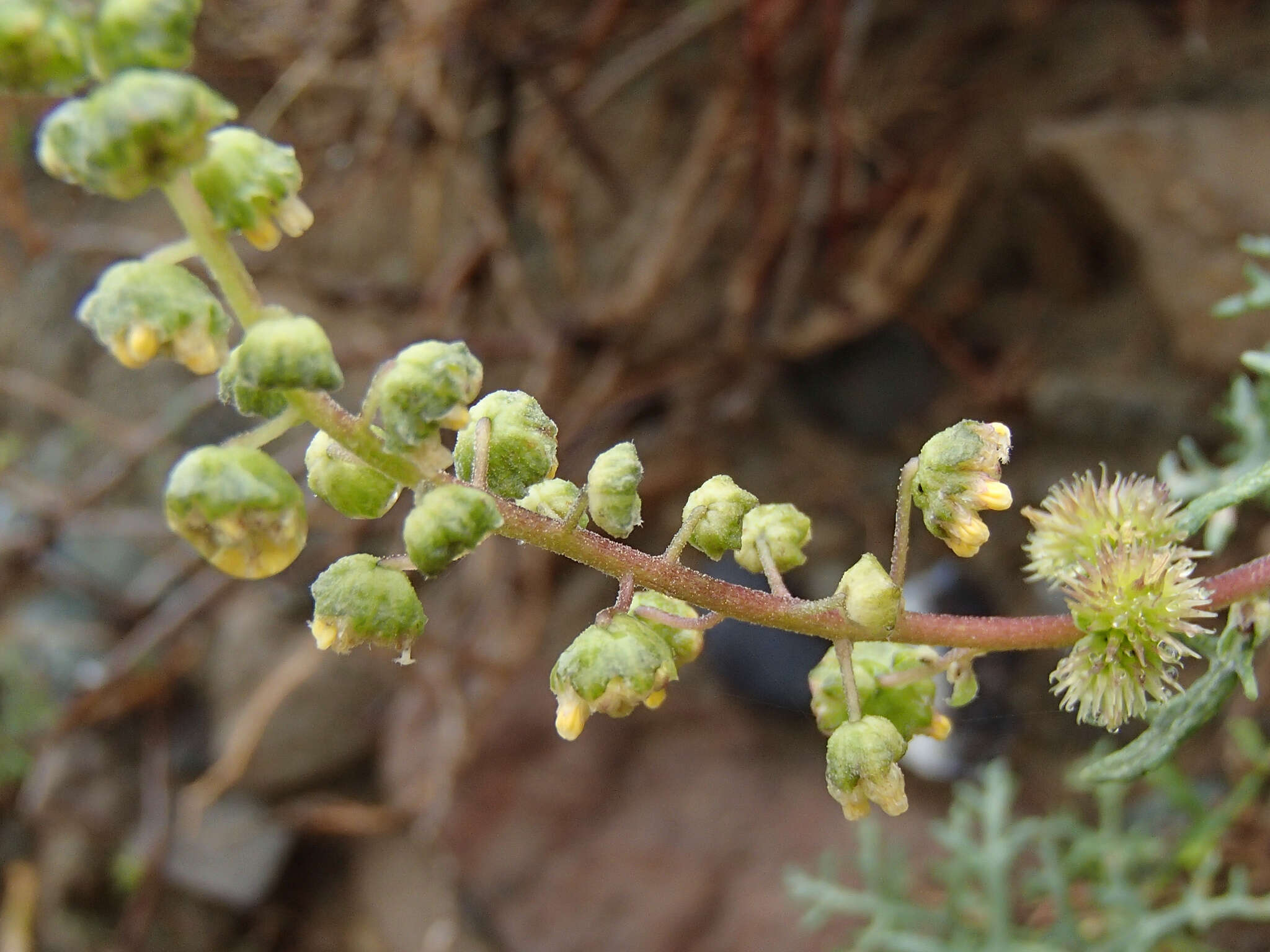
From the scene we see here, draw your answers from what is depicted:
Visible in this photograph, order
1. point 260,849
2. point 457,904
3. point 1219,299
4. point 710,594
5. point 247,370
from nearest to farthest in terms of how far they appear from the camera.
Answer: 1. point 247,370
2. point 710,594
3. point 1219,299
4. point 457,904
5. point 260,849

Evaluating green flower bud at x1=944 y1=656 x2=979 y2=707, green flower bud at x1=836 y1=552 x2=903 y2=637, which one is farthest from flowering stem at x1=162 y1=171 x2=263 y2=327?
green flower bud at x1=944 y1=656 x2=979 y2=707

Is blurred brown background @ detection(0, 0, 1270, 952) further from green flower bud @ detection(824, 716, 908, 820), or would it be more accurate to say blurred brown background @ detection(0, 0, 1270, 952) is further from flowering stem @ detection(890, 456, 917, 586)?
green flower bud @ detection(824, 716, 908, 820)

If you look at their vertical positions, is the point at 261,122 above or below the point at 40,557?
above

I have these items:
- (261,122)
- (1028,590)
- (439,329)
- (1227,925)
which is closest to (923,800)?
(1028,590)

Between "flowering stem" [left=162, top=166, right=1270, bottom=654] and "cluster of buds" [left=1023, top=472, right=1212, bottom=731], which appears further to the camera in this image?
"cluster of buds" [left=1023, top=472, right=1212, bottom=731]

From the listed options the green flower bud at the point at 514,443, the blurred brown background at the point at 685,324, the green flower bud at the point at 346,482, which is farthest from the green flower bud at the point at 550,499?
the blurred brown background at the point at 685,324

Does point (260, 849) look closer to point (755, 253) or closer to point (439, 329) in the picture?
point (439, 329)

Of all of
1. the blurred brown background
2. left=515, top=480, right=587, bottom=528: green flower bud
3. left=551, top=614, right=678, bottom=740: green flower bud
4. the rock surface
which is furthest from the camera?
the blurred brown background
